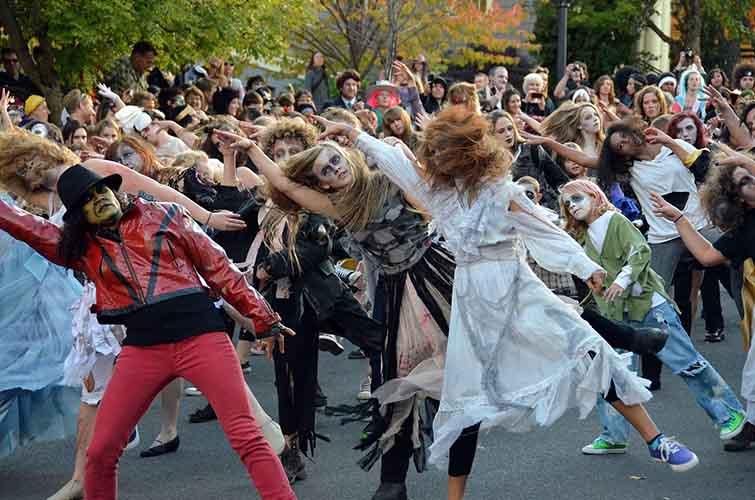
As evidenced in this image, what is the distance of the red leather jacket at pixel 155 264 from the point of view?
18.6 feet

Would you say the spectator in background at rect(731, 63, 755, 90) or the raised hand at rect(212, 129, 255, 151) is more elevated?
the raised hand at rect(212, 129, 255, 151)

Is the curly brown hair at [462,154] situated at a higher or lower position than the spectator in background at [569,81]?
higher

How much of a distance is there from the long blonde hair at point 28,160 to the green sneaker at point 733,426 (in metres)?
4.06

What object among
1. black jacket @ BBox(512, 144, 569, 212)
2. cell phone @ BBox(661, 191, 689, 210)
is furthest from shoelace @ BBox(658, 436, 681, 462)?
black jacket @ BBox(512, 144, 569, 212)

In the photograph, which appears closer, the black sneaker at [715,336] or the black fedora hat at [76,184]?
the black fedora hat at [76,184]

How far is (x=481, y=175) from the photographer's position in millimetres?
6121

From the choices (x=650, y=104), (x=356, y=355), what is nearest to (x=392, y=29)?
(x=650, y=104)

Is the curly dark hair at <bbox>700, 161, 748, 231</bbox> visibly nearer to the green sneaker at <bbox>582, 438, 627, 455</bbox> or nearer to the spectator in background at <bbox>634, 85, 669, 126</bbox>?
the green sneaker at <bbox>582, 438, 627, 455</bbox>

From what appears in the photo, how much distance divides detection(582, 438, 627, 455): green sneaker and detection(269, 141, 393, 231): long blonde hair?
220 centimetres

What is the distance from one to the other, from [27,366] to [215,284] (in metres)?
1.81

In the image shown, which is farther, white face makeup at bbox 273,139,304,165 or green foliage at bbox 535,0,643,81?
green foliage at bbox 535,0,643,81

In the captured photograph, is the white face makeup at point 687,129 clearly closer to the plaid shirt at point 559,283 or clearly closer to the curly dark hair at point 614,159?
the curly dark hair at point 614,159

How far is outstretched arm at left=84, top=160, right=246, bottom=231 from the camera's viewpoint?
648 centimetres

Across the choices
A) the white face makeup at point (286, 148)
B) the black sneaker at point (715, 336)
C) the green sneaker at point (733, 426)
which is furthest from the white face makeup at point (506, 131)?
the green sneaker at point (733, 426)
